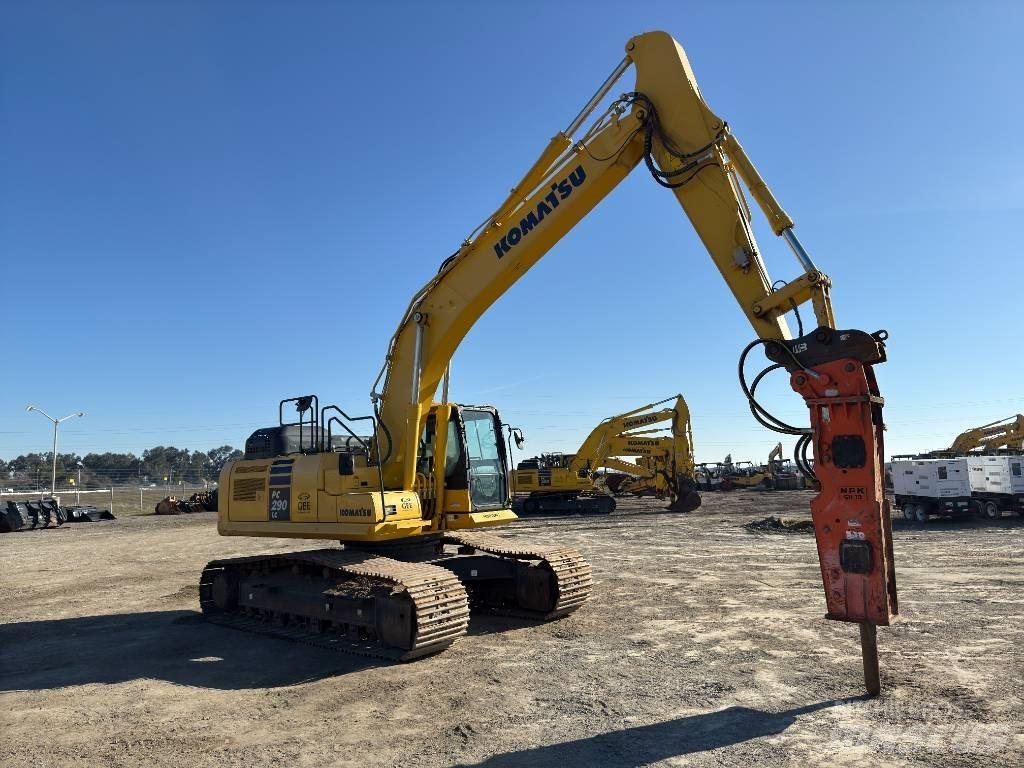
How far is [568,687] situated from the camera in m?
7.04

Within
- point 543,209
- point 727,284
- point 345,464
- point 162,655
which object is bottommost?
point 162,655

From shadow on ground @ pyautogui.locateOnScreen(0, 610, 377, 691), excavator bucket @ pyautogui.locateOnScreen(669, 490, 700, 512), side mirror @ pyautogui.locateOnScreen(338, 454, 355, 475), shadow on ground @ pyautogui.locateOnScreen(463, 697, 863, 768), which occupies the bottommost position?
shadow on ground @ pyautogui.locateOnScreen(0, 610, 377, 691)

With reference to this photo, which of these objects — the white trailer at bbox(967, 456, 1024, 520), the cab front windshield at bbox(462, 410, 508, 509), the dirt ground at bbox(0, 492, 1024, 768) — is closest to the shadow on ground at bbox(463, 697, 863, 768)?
the dirt ground at bbox(0, 492, 1024, 768)

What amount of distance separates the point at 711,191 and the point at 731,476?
46643 mm

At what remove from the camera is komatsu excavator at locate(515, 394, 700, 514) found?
32938 mm

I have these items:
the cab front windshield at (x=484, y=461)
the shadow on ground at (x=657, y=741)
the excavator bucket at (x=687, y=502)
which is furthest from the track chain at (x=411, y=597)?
the excavator bucket at (x=687, y=502)

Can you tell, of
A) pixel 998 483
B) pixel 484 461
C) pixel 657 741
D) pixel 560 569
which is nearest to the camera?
pixel 657 741

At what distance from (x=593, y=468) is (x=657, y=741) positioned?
29179 millimetres

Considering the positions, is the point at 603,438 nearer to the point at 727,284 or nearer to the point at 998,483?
the point at 998,483

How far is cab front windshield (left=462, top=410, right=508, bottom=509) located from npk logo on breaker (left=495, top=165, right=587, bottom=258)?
253 cm

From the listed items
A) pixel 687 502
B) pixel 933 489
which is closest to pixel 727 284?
pixel 933 489

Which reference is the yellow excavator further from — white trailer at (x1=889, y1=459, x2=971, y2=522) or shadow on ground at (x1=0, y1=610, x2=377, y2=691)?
shadow on ground at (x1=0, y1=610, x2=377, y2=691)

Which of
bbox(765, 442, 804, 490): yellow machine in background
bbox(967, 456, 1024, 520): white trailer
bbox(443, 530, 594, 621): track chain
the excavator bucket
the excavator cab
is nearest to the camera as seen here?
bbox(443, 530, 594, 621): track chain

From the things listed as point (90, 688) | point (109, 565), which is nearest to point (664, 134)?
point (90, 688)
